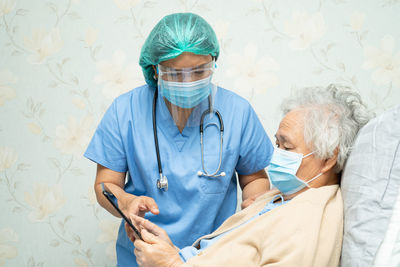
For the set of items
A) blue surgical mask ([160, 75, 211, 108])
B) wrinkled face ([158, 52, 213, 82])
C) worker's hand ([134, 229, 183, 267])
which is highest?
wrinkled face ([158, 52, 213, 82])

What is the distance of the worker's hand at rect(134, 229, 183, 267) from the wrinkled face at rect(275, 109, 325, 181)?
45 centimetres

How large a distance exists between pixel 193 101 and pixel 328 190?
0.54m

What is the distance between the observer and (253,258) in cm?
107

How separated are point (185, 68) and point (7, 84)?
119cm

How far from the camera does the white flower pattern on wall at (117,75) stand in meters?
1.96

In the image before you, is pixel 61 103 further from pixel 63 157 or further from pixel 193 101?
pixel 193 101

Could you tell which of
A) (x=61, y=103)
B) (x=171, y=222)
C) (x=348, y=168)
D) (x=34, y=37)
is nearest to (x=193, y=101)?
(x=171, y=222)

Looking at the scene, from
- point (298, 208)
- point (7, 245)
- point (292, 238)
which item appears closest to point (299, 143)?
point (298, 208)

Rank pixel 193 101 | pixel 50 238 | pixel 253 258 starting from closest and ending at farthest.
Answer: pixel 253 258 < pixel 193 101 < pixel 50 238

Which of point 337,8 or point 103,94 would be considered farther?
point 103,94

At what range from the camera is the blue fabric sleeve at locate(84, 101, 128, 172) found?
142cm

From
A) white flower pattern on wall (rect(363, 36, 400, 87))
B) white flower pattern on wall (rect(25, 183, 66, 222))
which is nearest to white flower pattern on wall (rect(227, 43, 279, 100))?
white flower pattern on wall (rect(363, 36, 400, 87))

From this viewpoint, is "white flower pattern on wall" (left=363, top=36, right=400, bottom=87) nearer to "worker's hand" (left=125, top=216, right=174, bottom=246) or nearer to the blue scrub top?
the blue scrub top

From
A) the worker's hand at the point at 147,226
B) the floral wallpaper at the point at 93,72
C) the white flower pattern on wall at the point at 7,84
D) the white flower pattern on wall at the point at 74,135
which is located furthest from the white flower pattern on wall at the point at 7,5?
the worker's hand at the point at 147,226
